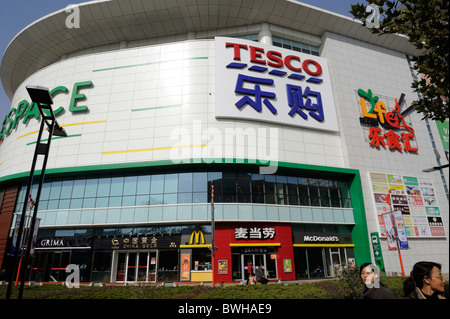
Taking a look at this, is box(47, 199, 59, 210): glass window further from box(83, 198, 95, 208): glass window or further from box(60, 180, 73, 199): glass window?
box(83, 198, 95, 208): glass window

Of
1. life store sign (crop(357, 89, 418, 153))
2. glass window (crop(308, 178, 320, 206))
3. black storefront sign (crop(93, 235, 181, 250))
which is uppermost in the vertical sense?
life store sign (crop(357, 89, 418, 153))

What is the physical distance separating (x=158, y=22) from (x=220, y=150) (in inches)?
689

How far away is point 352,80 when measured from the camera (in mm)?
29953

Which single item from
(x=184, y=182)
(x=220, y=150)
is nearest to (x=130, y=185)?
(x=184, y=182)

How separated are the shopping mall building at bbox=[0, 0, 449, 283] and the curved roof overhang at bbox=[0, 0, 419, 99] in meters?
0.16

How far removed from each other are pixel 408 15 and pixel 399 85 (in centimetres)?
2890

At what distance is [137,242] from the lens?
2245cm

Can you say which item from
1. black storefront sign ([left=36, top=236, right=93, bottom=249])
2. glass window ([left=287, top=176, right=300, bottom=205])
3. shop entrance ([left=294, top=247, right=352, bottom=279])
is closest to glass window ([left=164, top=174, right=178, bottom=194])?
black storefront sign ([left=36, top=236, right=93, bottom=249])

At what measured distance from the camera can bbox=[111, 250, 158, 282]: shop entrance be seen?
22141 millimetres

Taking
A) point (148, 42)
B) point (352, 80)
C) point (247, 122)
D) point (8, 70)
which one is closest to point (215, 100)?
point (247, 122)

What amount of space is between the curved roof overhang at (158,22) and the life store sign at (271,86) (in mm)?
4236

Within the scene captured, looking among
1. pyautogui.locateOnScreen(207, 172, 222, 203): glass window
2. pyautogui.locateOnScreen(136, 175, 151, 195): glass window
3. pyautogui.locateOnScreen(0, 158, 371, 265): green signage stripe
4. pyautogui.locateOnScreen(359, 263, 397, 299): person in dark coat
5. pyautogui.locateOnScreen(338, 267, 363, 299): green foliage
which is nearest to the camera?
pyautogui.locateOnScreen(359, 263, 397, 299): person in dark coat

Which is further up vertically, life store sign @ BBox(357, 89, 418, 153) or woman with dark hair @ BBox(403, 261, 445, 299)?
life store sign @ BBox(357, 89, 418, 153)
